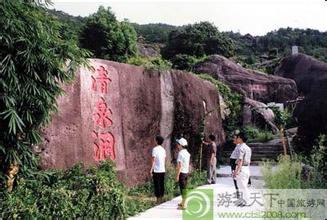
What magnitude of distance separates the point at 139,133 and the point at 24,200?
468 centimetres

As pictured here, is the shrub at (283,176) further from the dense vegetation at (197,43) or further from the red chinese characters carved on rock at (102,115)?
the dense vegetation at (197,43)

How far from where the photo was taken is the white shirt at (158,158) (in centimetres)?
812

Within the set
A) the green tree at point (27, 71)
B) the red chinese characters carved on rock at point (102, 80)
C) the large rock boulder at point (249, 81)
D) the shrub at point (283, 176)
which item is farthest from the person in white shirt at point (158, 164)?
the large rock boulder at point (249, 81)

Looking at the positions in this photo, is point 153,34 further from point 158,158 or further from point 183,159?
point 183,159

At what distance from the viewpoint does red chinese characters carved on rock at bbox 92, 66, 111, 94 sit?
9.23 m

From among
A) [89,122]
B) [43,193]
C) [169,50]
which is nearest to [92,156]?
[89,122]

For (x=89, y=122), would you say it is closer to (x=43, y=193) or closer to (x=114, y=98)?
(x=114, y=98)

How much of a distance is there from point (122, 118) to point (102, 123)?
69 cm

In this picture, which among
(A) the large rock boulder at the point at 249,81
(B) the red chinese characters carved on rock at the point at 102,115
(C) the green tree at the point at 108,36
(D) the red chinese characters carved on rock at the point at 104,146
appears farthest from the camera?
(C) the green tree at the point at 108,36

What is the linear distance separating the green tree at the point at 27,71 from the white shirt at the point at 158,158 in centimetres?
209

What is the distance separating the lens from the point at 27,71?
6.25 meters

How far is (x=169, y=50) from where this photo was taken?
128ft

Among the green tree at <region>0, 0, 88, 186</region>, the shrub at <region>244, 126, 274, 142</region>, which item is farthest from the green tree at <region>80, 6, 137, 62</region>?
the green tree at <region>0, 0, 88, 186</region>

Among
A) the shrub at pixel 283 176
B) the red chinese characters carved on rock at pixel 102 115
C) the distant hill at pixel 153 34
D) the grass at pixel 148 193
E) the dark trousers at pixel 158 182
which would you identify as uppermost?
the distant hill at pixel 153 34
